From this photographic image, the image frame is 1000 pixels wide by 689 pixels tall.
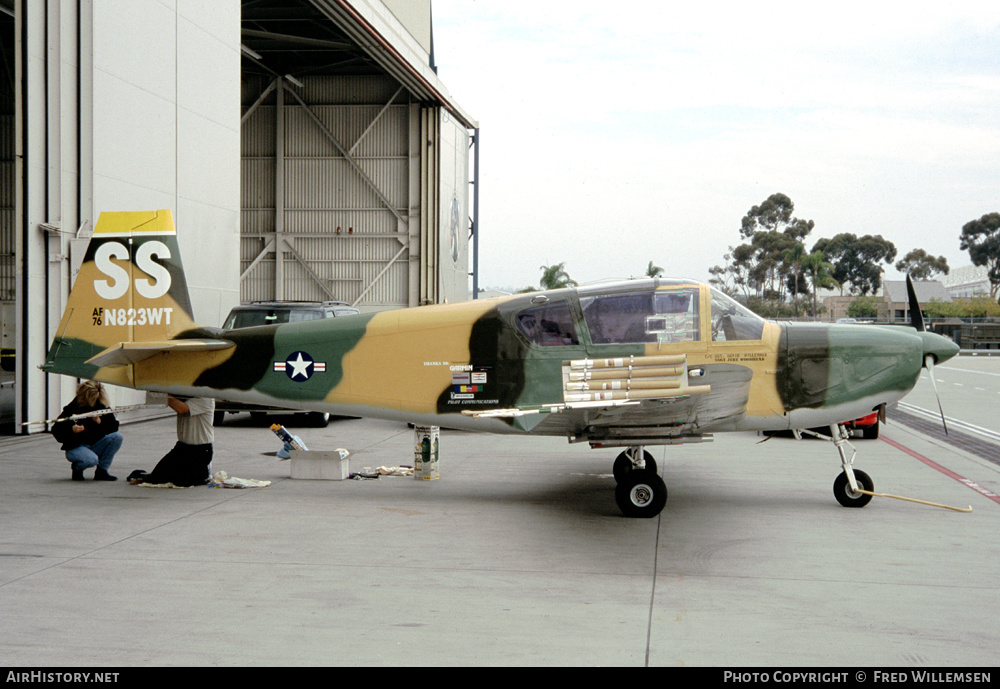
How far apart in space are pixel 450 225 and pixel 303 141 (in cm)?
628

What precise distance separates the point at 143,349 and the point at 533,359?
401cm

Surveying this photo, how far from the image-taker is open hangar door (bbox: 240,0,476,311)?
29328 mm

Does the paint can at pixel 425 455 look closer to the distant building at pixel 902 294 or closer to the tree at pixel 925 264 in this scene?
the distant building at pixel 902 294

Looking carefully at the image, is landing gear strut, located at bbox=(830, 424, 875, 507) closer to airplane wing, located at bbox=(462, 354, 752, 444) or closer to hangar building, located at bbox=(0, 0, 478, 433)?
airplane wing, located at bbox=(462, 354, 752, 444)

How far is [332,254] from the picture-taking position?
98.3 ft

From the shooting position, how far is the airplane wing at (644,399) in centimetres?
749

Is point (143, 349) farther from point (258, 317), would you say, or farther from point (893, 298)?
point (893, 298)

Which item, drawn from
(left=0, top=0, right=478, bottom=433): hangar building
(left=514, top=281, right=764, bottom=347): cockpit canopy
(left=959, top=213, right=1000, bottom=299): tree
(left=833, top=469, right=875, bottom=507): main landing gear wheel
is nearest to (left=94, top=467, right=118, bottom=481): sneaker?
(left=0, top=0, right=478, bottom=433): hangar building

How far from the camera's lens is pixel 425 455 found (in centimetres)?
975

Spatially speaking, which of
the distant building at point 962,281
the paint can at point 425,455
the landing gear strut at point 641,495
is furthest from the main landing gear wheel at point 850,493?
the distant building at point 962,281

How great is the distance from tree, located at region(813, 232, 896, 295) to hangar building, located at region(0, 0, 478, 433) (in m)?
81.7

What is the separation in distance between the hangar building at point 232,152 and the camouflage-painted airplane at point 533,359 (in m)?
4.91

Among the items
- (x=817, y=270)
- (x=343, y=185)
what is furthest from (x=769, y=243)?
(x=343, y=185)
